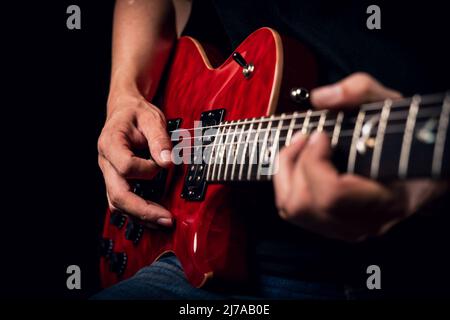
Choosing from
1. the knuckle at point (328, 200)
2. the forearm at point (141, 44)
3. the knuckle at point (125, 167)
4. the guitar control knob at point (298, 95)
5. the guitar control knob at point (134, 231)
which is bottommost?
the knuckle at point (328, 200)

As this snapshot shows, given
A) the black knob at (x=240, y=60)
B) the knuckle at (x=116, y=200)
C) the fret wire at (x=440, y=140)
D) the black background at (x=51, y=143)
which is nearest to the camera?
the fret wire at (x=440, y=140)

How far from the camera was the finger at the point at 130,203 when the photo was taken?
803mm

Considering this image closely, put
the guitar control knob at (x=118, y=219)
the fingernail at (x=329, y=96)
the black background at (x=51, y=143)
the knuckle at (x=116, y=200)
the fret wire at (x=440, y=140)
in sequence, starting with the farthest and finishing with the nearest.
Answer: the black background at (x=51, y=143) < the guitar control knob at (x=118, y=219) < the knuckle at (x=116, y=200) < the fingernail at (x=329, y=96) < the fret wire at (x=440, y=140)

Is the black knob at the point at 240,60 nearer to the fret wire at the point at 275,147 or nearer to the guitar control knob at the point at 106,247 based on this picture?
the fret wire at the point at 275,147

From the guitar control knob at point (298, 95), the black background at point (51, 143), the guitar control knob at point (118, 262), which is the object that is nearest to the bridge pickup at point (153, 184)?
the guitar control knob at point (118, 262)

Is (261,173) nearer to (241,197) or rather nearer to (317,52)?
(241,197)

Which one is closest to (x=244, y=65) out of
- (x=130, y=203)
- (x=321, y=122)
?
(x=321, y=122)

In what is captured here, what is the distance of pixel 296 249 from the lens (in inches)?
27.1

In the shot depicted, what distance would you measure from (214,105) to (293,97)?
0.20 metres

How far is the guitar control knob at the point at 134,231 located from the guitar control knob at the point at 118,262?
0.16ft

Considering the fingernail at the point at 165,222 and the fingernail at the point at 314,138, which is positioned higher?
the fingernail at the point at 314,138

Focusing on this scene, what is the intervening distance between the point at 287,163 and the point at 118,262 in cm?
61

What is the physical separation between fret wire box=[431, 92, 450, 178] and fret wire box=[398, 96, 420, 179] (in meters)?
0.03

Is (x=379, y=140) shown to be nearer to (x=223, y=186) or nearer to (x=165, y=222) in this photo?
(x=223, y=186)
